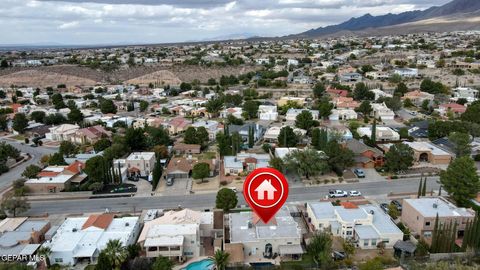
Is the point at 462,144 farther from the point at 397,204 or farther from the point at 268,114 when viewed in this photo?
the point at 268,114

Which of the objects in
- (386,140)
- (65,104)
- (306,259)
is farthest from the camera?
(65,104)

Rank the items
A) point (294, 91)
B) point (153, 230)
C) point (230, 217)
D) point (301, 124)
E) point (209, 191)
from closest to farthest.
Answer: point (153, 230), point (230, 217), point (209, 191), point (301, 124), point (294, 91)

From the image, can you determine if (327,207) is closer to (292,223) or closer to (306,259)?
(292,223)

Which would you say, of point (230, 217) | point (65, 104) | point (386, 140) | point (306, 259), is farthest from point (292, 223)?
point (65, 104)

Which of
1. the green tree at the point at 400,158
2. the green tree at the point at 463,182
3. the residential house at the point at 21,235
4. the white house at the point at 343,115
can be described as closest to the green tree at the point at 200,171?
the residential house at the point at 21,235

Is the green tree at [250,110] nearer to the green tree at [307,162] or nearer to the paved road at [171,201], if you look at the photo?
the green tree at [307,162]
